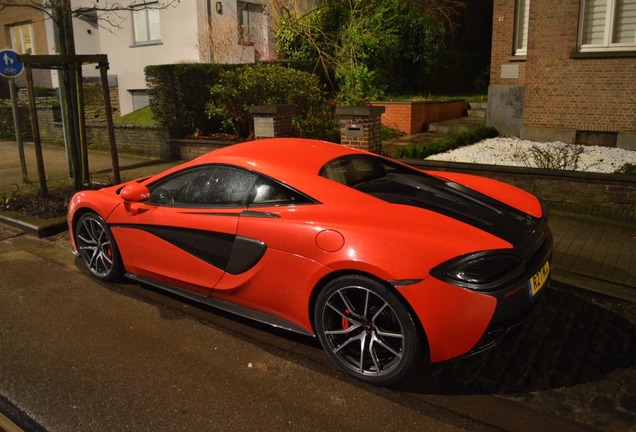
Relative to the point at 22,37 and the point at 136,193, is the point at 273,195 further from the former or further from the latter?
the point at 22,37

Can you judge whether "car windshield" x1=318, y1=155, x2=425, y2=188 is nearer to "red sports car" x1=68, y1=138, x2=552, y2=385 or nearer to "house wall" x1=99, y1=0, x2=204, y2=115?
"red sports car" x1=68, y1=138, x2=552, y2=385

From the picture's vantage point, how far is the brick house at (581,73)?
1017 centimetres

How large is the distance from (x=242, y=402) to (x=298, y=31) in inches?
538

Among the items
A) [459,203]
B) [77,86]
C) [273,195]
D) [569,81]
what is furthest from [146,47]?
[459,203]

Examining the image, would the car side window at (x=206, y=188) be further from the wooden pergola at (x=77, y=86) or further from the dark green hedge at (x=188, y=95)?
the dark green hedge at (x=188, y=95)

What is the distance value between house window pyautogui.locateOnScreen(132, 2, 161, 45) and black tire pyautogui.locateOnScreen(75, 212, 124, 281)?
46.6 feet

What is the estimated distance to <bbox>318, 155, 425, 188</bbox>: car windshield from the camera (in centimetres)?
401

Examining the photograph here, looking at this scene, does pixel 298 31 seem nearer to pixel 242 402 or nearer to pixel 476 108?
pixel 476 108

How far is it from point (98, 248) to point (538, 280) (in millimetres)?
3832

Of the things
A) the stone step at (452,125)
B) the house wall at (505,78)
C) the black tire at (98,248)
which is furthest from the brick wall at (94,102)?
the black tire at (98,248)

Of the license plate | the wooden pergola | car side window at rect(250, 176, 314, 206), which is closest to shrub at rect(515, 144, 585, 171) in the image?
the license plate

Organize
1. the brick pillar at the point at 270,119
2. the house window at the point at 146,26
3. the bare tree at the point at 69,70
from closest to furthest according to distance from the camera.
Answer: the bare tree at the point at 69,70 → the brick pillar at the point at 270,119 → the house window at the point at 146,26

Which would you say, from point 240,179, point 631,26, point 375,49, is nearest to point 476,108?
point 375,49

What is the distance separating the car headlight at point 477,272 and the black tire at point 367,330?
0.32 meters
